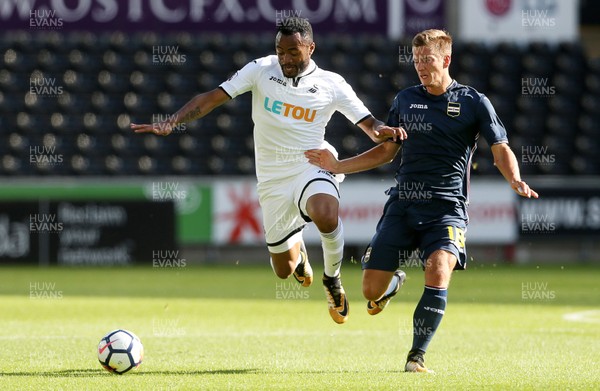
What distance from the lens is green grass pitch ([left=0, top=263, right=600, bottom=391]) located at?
6.41 metres

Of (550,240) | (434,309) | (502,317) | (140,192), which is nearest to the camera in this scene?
(434,309)

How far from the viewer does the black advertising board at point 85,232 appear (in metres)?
16.4

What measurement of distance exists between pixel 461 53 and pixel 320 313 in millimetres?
10345

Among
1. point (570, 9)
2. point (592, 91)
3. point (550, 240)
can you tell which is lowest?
point (550, 240)

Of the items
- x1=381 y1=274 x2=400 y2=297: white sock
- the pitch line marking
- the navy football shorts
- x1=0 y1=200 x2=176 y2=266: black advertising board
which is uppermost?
the navy football shorts

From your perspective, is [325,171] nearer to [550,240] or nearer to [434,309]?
[434,309]

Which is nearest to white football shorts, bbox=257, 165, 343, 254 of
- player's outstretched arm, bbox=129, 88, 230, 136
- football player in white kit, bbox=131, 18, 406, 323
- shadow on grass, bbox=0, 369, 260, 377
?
football player in white kit, bbox=131, 18, 406, 323

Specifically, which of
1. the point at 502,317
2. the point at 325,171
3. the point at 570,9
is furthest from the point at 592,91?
the point at 325,171

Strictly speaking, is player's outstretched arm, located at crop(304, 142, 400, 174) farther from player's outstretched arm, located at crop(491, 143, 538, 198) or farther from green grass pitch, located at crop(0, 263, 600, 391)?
green grass pitch, located at crop(0, 263, 600, 391)

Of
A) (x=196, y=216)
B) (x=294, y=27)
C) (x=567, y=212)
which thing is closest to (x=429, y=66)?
(x=294, y=27)

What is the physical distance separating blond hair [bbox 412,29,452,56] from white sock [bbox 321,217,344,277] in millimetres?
1973

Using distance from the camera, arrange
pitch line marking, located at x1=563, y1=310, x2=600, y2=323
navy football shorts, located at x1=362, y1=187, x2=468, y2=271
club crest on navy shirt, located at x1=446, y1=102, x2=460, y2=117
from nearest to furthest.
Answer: navy football shorts, located at x1=362, y1=187, x2=468, y2=271 → club crest on navy shirt, located at x1=446, y1=102, x2=460, y2=117 → pitch line marking, located at x1=563, y1=310, x2=600, y2=323

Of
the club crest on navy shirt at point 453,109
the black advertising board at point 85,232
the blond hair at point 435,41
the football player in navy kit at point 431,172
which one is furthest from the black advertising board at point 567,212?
the blond hair at point 435,41

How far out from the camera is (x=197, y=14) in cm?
1995
